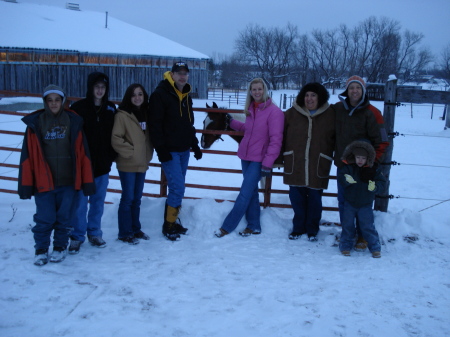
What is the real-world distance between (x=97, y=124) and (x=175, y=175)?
1038 mm

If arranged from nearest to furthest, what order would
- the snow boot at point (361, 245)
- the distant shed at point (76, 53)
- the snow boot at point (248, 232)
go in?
the snow boot at point (361, 245) → the snow boot at point (248, 232) → the distant shed at point (76, 53)

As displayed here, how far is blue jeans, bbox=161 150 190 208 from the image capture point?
173 inches

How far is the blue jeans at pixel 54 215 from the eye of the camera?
3678 millimetres

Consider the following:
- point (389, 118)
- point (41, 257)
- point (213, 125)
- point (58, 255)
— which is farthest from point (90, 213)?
point (389, 118)

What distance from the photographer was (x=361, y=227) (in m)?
4.21

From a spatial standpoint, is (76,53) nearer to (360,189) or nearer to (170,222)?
(170,222)

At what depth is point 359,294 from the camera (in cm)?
336

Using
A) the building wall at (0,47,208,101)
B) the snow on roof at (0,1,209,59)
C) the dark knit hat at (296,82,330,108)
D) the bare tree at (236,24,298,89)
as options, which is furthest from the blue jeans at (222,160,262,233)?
the bare tree at (236,24,298,89)

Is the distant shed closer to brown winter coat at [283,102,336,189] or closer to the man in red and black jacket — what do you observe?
the man in red and black jacket

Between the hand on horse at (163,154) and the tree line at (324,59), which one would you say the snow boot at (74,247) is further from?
the tree line at (324,59)

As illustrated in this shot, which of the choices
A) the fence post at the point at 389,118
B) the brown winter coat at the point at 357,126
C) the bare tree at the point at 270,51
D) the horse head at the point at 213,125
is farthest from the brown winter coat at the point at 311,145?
the bare tree at the point at 270,51

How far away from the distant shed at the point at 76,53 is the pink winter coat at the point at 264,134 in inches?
846

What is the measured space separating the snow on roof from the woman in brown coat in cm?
2224

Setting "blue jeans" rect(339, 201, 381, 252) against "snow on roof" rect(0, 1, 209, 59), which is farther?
"snow on roof" rect(0, 1, 209, 59)
